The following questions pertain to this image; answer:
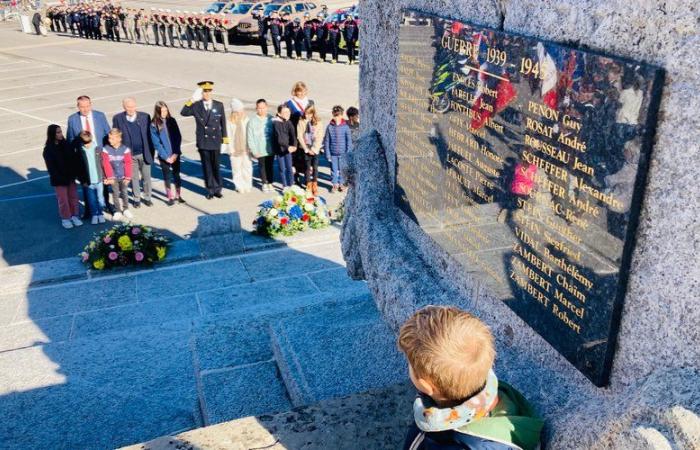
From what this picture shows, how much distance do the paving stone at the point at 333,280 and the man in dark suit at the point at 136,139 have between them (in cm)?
430

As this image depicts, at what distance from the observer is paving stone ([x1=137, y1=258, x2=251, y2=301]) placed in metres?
7.96

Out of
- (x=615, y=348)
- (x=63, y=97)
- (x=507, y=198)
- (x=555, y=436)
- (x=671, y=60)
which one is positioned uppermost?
(x=671, y=60)

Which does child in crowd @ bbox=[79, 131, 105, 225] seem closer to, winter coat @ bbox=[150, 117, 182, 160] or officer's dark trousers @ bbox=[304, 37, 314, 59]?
winter coat @ bbox=[150, 117, 182, 160]

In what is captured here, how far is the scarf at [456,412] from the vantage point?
235 centimetres

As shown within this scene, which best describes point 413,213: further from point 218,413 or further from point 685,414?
point 685,414

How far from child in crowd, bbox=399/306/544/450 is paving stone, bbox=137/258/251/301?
5.75 metres

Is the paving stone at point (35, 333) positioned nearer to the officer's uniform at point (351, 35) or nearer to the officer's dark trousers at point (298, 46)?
the officer's uniform at point (351, 35)

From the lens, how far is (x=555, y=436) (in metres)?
3.00

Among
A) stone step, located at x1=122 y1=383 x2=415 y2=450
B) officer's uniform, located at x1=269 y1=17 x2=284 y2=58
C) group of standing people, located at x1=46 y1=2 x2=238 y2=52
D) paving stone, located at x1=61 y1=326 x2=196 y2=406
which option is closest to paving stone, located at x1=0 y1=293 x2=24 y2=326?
paving stone, located at x1=61 y1=326 x2=196 y2=406

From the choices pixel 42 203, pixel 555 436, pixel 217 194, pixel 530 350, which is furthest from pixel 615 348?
pixel 42 203

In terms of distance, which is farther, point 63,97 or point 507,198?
point 63,97

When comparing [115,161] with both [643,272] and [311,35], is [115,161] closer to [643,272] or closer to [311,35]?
[643,272]

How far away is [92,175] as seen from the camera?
1016 centimetres

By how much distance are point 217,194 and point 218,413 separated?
731 cm
